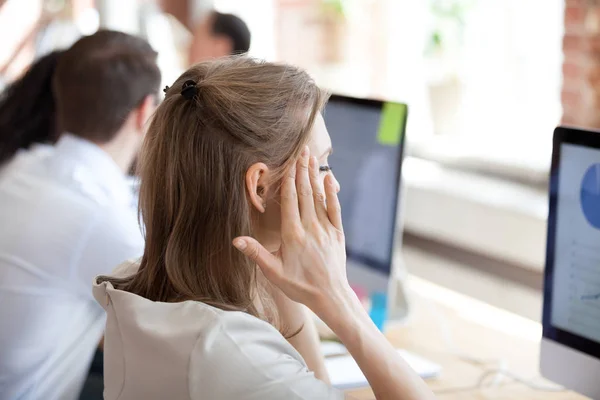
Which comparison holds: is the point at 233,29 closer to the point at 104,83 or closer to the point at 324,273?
the point at 104,83

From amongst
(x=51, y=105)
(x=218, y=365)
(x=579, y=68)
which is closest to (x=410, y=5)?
(x=579, y=68)

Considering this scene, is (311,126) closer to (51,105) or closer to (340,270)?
(340,270)

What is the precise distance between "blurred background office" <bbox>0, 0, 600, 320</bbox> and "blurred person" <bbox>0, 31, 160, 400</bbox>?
0.56 meters

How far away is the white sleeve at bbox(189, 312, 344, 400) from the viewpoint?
103 cm

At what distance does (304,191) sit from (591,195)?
0.47 metres

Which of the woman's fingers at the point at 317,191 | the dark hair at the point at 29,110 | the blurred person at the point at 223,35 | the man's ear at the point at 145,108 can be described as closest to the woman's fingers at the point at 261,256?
the woman's fingers at the point at 317,191

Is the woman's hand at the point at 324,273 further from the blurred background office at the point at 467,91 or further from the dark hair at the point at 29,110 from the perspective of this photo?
the blurred background office at the point at 467,91

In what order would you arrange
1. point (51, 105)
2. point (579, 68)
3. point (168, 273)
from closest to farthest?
point (168, 273), point (51, 105), point (579, 68)

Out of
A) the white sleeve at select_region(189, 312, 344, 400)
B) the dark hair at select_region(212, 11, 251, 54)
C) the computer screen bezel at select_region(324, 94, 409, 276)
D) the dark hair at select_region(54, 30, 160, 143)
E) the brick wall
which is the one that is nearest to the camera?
the white sleeve at select_region(189, 312, 344, 400)

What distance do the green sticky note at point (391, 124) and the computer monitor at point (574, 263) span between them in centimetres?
41

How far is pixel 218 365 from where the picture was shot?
1024 mm

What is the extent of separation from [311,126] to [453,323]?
1.00 metres

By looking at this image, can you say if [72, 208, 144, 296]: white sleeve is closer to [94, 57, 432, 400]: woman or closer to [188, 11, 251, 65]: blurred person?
[94, 57, 432, 400]: woman

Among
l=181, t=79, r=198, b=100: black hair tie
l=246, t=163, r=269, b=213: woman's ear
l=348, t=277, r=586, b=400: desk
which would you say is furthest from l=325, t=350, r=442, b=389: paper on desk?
l=181, t=79, r=198, b=100: black hair tie
